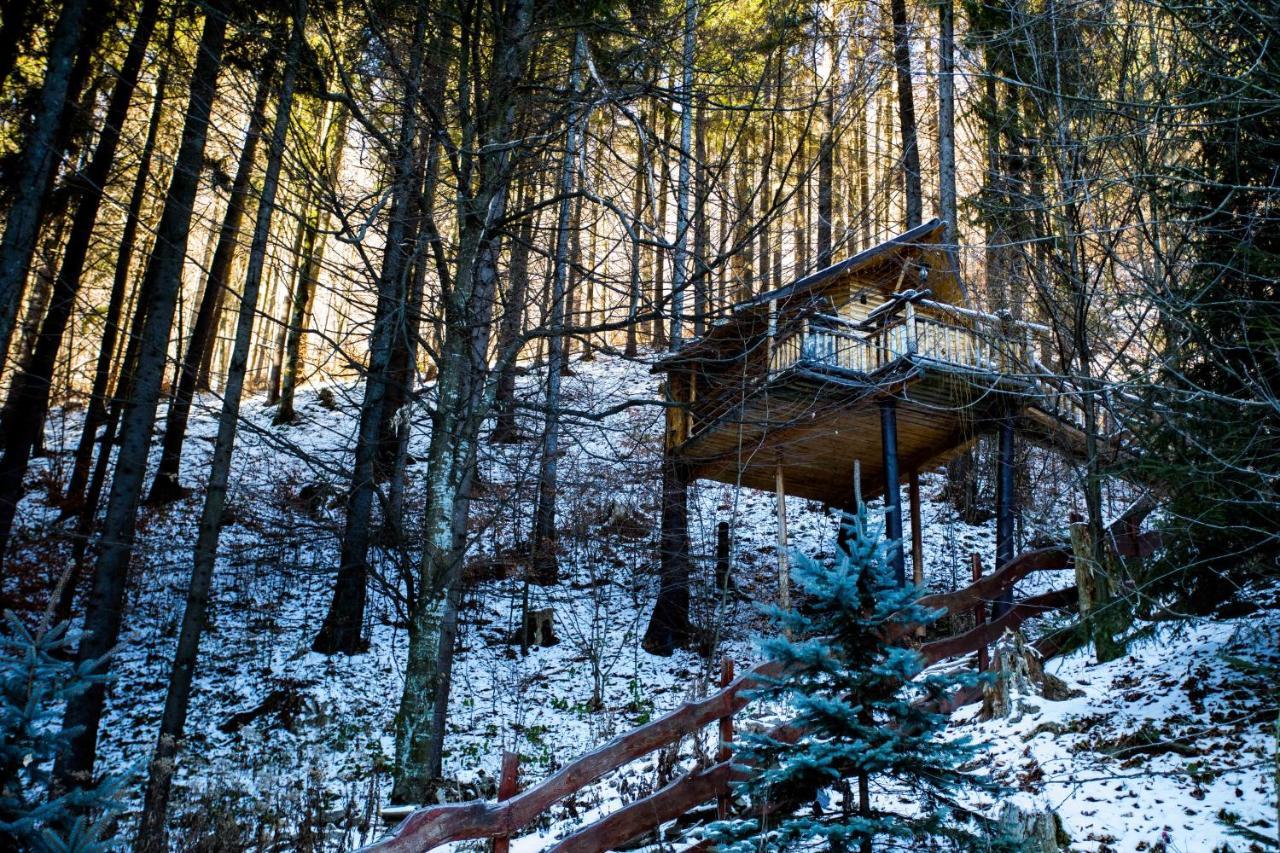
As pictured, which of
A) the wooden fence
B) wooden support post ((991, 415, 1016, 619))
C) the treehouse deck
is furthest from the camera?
wooden support post ((991, 415, 1016, 619))

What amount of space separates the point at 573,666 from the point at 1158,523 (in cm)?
860

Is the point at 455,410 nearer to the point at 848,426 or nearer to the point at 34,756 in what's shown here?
the point at 34,756

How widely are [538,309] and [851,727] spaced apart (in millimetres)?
5855

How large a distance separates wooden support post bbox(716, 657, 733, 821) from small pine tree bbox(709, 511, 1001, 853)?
35.4 inches

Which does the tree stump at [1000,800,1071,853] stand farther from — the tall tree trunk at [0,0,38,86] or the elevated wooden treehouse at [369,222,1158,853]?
the tall tree trunk at [0,0,38,86]

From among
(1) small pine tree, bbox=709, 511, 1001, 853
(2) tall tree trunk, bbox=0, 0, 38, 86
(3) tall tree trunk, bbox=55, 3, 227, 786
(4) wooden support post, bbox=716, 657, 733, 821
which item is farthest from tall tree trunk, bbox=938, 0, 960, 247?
(2) tall tree trunk, bbox=0, 0, 38, 86

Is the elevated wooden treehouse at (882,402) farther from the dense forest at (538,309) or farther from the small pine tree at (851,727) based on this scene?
the small pine tree at (851,727)

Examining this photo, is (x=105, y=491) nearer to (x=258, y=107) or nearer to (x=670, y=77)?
(x=258, y=107)

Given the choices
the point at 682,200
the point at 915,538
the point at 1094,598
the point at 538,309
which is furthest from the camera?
the point at 915,538

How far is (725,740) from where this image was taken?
20.9ft

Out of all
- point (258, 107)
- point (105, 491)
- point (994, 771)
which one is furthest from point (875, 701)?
point (105, 491)

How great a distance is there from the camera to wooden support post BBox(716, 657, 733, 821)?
625 cm

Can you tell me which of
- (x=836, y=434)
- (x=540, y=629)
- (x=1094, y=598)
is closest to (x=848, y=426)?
(x=836, y=434)

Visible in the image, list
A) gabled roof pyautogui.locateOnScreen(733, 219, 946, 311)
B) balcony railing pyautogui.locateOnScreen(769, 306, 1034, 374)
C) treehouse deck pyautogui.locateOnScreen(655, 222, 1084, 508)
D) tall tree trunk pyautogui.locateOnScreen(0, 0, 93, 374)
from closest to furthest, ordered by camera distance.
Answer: gabled roof pyautogui.locateOnScreen(733, 219, 946, 311) → tall tree trunk pyautogui.locateOnScreen(0, 0, 93, 374) → treehouse deck pyautogui.locateOnScreen(655, 222, 1084, 508) → balcony railing pyautogui.locateOnScreen(769, 306, 1034, 374)
